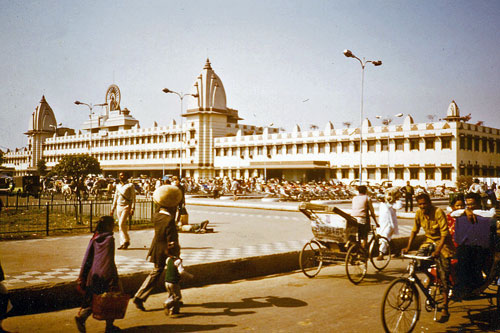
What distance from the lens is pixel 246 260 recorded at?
332 inches

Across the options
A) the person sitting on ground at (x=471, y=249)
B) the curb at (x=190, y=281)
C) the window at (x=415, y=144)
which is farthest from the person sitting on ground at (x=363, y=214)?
the window at (x=415, y=144)

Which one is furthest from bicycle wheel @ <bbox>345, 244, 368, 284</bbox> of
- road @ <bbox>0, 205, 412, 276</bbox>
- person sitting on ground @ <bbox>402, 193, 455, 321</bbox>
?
road @ <bbox>0, 205, 412, 276</bbox>

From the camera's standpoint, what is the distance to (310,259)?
8.38m

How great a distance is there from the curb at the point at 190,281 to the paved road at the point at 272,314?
0.67 feet

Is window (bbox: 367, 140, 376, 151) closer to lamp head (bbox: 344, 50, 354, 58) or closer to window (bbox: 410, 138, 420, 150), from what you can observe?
window (bbox: 410, 138, 420, 150)

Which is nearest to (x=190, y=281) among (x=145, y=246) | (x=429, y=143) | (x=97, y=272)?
(x=145, y=246)

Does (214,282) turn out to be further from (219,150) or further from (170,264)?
(219,150)

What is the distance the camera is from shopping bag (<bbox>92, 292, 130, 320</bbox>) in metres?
4.56

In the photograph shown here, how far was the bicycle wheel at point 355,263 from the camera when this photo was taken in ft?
24.8

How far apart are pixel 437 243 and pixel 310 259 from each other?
10.3 feet

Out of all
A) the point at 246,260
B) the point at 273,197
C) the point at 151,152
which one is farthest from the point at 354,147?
the point at 246,260

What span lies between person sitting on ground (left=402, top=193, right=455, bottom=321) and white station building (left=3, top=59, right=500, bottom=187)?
2550cm

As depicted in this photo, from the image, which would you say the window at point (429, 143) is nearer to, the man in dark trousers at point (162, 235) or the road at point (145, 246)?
the road at point (145, 246)

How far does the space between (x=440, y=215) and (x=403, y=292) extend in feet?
4.58
